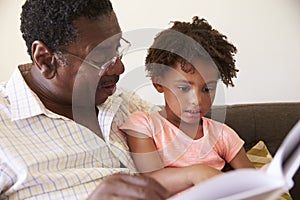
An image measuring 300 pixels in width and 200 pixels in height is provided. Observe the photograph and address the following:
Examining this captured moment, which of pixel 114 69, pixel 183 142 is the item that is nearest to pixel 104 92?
pixel 114 69

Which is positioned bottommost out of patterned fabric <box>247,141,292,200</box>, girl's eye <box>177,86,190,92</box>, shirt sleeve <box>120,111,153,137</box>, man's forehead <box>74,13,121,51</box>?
patterned fabric <box>247,141,292,200</box>

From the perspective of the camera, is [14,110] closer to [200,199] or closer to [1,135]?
[1,135]

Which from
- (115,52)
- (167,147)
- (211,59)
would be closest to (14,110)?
(115,52)

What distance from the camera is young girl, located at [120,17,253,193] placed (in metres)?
1.24

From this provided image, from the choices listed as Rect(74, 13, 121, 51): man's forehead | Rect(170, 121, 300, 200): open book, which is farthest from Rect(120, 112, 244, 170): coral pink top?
Rect(170, 121, 300, 200): open book

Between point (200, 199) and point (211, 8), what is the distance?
53.6 inches

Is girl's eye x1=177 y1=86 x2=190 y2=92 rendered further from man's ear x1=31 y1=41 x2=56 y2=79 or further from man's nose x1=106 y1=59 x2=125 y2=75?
man's ear x1=31 y1=41 x2=56 y2=79

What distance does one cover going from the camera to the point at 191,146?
4.18 ft

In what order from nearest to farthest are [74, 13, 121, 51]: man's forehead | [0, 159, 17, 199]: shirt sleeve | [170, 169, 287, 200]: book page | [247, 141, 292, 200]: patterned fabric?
[170, 169, 287, 200]: book page
[0, 159, 17, 199]: shirt sleeve
[74, 13, 121, 51]: man's forehead
[247, 141, 292, 200]: patterned fabric

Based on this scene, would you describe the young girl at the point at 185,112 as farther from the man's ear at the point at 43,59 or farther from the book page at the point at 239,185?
the book page at the point at 239,185

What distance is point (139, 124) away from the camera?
1253mm

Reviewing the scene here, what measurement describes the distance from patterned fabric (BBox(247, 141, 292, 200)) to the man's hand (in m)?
0.73

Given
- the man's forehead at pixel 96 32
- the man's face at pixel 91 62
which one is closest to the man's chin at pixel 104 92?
the man's face at pixel 91 62

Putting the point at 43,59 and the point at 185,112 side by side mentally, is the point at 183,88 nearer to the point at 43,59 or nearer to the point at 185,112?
the point at 185,112
